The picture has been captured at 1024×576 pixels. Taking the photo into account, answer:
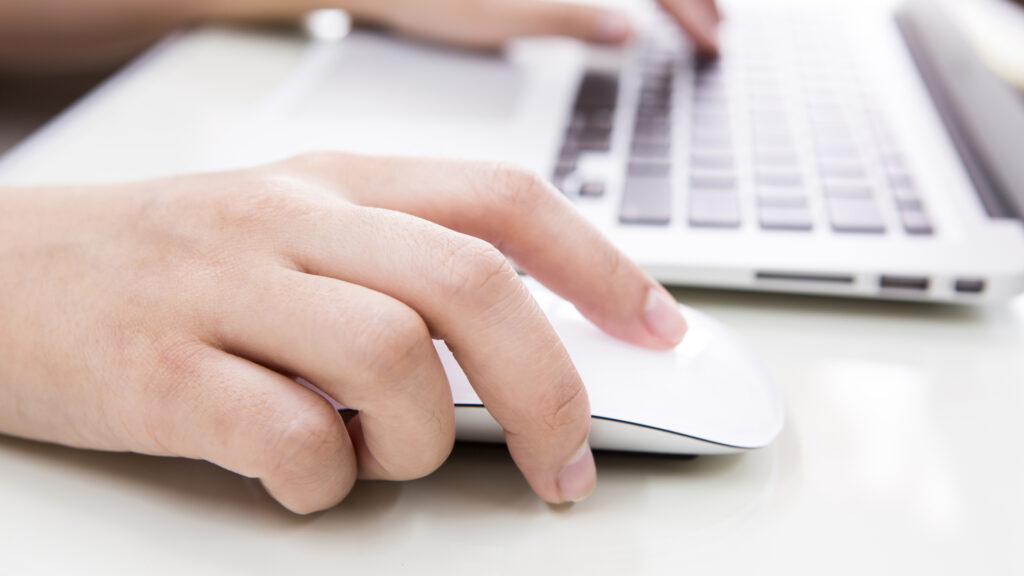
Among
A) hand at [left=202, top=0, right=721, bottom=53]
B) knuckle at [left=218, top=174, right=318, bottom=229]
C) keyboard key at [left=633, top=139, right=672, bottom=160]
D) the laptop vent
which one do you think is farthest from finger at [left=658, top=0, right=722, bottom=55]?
knuckle at [left=218, top=174, right=318, bottom=229]

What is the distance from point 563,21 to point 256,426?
0.57m

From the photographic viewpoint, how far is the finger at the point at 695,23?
0.73 metres

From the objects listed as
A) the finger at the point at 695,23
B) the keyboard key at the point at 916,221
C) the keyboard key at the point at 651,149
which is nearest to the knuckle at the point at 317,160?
the keyboard key at the point at 651,149

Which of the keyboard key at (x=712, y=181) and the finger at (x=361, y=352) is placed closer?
the finger at (x=361, y=352)

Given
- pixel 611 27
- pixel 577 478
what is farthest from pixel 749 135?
pixel 577 478

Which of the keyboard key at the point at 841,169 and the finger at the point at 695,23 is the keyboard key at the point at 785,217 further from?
the finger at the point at 695,23

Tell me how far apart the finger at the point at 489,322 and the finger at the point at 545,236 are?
5cm

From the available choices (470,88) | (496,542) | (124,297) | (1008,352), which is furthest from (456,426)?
(470,88)

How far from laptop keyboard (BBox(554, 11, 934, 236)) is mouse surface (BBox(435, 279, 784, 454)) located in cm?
12

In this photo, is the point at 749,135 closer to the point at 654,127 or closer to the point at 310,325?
the point at 654,127

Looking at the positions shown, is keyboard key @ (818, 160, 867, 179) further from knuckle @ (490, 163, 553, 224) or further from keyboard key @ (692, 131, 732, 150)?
knuckle @ (490, 163, 553, 224)

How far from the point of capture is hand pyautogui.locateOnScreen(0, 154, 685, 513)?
30 cm

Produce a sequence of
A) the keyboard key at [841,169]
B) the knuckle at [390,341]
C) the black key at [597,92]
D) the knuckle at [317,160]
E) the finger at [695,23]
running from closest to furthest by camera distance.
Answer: the knuckle at [390,341] → the knuckle at [317,160] → the keyboard key at [841,169] → the black key at [597,92] → the finger at [695,23]

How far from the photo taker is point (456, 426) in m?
0.34
